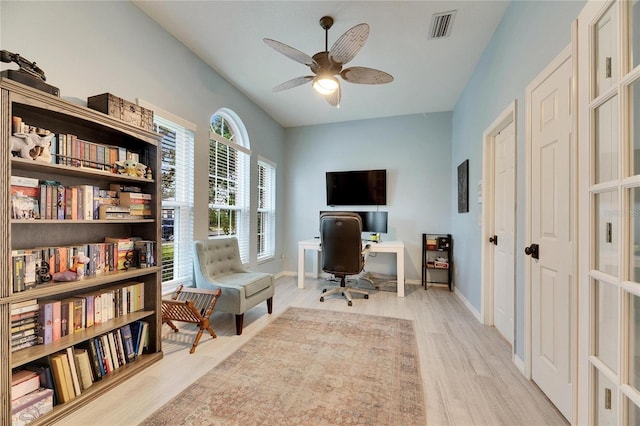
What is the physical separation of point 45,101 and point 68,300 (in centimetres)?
113

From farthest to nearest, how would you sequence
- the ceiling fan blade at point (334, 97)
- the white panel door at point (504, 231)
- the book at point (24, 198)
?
the ceiling fan blade at point (334, 97) → the white panel door at point (504, 231) → the book at point (24, 198)

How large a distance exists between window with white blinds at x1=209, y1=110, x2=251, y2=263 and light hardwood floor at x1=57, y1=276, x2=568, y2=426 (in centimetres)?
113

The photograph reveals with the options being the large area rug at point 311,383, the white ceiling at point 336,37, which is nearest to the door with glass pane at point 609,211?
the large area rug at point 311,383

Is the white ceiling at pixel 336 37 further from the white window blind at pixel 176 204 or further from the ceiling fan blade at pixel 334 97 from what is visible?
the white window blind at pixel 176 204

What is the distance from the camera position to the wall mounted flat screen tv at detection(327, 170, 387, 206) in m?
4.42

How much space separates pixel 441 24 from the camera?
2254 mm

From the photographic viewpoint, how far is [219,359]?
6.45 feet

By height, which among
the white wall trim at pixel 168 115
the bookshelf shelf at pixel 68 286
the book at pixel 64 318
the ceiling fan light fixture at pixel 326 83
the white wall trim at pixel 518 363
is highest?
the ceiling fan light fixture at pixel 326 83

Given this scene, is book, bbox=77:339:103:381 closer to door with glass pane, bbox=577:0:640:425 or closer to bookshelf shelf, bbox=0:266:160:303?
bookshelf shelf, bbox=0:266:160:303

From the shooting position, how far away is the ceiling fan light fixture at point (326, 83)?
2.26 m

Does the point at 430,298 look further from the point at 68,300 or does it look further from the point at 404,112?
the point at 68,300

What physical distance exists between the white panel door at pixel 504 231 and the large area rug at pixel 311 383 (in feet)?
2.72

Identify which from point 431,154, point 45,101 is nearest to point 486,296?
point 431,154

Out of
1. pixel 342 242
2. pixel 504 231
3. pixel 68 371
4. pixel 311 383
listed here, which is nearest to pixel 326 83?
pixel 342 242
